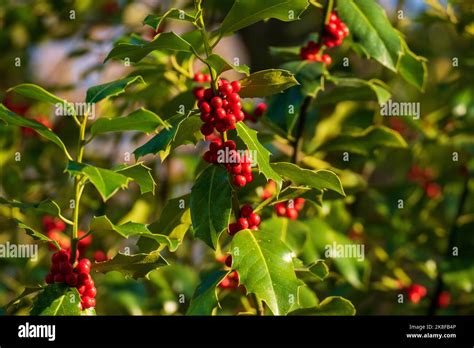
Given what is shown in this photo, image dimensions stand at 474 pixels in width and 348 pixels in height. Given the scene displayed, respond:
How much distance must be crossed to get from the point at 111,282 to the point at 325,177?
1.43 m

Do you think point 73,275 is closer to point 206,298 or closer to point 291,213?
point 206,298

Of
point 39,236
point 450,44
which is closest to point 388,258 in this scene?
point 39,236

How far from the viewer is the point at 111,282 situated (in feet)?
8.86

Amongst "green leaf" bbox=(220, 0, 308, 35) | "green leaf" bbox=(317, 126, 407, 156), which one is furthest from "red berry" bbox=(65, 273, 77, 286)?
"green leaf" bbox=(317, 126, 407, 156)

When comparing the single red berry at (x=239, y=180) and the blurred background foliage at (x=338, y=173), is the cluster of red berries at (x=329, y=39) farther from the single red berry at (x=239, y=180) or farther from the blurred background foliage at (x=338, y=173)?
the single red berry at (x=239, y=180)

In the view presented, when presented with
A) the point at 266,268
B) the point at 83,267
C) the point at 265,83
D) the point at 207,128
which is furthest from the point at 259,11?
the point at 83,267

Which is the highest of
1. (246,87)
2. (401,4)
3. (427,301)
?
(401,4)

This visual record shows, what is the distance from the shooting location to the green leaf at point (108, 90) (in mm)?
1396

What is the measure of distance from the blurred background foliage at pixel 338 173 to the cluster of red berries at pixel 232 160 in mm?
403

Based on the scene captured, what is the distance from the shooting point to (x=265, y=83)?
1438mm

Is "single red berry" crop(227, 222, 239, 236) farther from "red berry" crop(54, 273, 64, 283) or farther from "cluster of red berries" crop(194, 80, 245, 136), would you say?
"red berry" crop(54, 273, 64, 283)

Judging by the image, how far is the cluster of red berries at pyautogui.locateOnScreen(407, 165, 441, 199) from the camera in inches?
109

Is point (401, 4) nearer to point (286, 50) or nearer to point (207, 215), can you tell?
point (286, 50)

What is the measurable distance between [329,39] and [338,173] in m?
0.66
